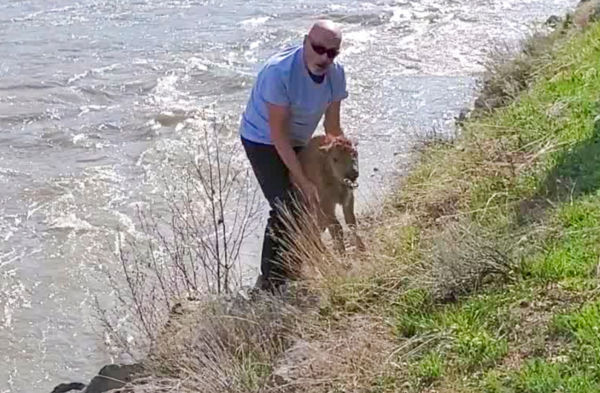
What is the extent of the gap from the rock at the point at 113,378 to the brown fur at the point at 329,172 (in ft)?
5.12

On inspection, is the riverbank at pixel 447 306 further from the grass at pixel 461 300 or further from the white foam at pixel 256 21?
the white foam at pixel 256 21

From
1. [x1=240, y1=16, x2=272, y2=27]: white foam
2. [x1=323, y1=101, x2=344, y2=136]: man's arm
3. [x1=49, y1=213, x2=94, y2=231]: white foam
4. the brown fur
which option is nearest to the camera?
[x1=323, y1=101, x2=344, y2=136]: man's arm

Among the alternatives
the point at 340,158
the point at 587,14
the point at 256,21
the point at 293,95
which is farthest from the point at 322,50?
the point at 256,21

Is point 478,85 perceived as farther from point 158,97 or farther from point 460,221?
point 460,221

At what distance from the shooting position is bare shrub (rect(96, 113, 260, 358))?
7.48 m

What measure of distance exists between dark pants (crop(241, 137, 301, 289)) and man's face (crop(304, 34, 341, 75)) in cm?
66

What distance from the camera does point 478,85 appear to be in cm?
1326

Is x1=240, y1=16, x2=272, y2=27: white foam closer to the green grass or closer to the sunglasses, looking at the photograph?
the green grass

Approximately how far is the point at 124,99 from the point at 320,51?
8599 millimetres

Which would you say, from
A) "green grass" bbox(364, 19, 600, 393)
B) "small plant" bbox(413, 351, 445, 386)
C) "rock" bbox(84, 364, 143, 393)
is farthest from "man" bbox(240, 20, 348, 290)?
"small plant" bbox(413, 351, 445, 386)

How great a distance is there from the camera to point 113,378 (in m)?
6.79

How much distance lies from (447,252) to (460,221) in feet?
3.37

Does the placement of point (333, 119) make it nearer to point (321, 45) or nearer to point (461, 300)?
point (321, 45)

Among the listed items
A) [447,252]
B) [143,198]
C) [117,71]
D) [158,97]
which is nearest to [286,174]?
[447,252]
